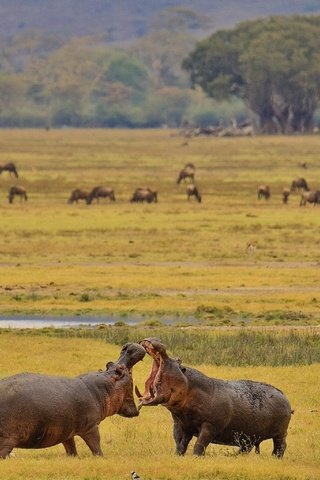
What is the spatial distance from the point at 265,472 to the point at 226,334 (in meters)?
11.5

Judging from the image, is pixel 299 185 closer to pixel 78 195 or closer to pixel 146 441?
pixel 78 195

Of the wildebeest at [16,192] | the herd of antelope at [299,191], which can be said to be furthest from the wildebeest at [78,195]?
the herd of antelope at [299,191]

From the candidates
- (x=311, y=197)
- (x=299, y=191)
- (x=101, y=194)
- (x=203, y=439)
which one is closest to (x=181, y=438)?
(x=203, y=439)

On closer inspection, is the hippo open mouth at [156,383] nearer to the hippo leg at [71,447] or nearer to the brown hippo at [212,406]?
the brown hippo at [212,406]

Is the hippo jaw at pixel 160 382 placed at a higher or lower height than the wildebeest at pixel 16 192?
higher

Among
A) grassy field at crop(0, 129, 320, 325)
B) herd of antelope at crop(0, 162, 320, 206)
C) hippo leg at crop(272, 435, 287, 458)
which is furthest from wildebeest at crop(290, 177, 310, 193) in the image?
hippo leg at crop(272, 435, 287, 458)

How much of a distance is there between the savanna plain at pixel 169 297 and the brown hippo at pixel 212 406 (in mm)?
237

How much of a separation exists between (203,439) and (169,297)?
633 inches

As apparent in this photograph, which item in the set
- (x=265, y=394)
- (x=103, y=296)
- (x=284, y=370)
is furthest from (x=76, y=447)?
(x=103, y=296)

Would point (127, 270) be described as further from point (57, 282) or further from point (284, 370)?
point (284, 370)

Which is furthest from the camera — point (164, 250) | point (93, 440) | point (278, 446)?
point (164, 250)

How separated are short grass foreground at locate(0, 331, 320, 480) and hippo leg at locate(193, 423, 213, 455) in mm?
86

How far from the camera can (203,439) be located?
13.7 m

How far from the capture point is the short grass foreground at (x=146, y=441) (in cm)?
1278
